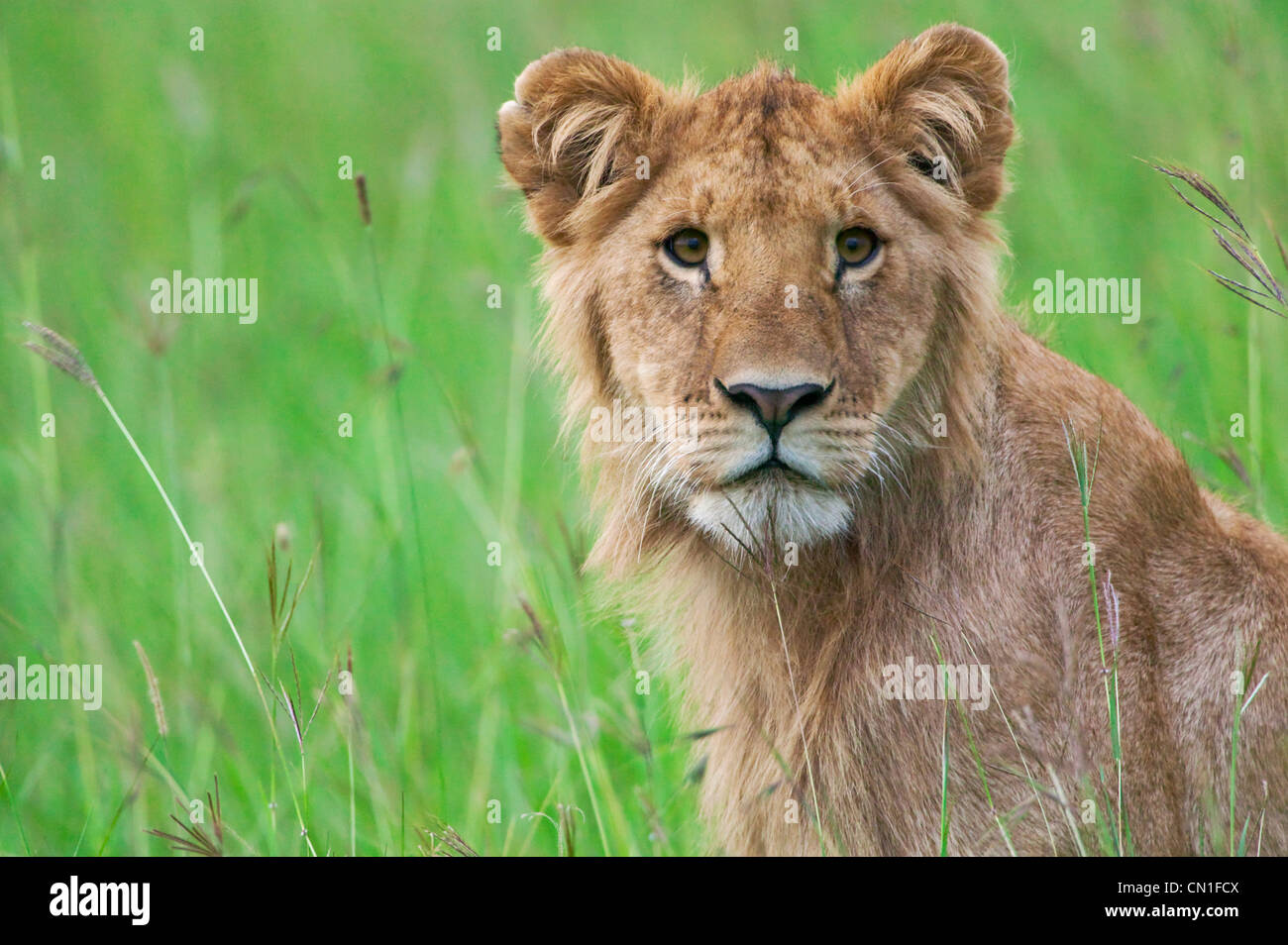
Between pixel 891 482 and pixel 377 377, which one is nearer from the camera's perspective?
pixel 891 482

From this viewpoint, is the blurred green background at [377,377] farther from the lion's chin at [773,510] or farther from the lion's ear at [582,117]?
the lion's ear at [582,117]

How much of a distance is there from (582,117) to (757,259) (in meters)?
0.78

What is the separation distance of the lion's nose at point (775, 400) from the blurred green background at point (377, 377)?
1195 millimetres

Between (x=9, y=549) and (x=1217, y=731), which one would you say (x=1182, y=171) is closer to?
(x=1217, y=731)

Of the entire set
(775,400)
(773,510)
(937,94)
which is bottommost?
(773,510)

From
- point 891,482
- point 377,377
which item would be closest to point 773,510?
point 891,482

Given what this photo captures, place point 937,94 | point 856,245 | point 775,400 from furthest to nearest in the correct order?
point 937,94, point 856,245, point 775,400

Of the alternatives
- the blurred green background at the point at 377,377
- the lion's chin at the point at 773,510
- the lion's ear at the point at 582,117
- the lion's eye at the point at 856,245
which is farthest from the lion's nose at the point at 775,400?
the blurred green background at the point at 377,377

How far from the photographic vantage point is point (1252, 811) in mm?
4062

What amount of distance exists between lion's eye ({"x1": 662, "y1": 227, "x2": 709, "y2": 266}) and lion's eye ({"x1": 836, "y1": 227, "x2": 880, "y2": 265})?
1.28 ft

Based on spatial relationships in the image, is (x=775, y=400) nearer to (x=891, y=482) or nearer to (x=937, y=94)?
(x=891, y=482)

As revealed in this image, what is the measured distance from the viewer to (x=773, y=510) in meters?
3.84

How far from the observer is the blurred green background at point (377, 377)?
231 inches

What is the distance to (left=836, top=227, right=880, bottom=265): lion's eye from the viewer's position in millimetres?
3959
